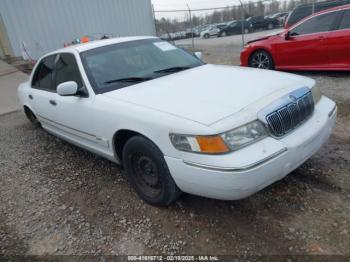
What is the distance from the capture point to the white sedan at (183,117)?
2.33 m

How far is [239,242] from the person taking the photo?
8.18 ft

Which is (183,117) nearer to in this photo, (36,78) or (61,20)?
(36,78)

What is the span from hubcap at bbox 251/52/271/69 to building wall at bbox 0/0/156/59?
821 centimetres

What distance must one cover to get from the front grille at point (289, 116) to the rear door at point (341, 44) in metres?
4.29

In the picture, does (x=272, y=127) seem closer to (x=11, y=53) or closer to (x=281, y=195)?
(x=281, y=195)

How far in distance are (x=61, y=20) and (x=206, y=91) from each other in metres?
11.6

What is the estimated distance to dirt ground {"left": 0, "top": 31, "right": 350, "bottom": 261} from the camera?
8.18ft

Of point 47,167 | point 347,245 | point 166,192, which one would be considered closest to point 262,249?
point 347,245

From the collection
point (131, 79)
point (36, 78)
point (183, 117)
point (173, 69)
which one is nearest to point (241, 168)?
point (183, 117)

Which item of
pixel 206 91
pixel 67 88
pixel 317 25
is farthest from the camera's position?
pixel 317 25

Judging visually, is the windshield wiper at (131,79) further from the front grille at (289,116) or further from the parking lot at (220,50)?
the parking lot at (220,50)

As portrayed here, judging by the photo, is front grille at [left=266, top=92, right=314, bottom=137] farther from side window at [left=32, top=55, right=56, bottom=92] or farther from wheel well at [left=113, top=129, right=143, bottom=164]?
side window at [left=32, top=55, right=56, bottom=92]

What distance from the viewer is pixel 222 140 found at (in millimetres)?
2309

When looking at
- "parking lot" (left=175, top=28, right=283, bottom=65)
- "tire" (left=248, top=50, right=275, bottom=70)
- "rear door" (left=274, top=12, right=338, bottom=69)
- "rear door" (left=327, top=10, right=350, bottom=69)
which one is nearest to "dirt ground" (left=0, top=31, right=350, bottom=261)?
"rear door" (left=327, top=10, right=350, bottom=69)
